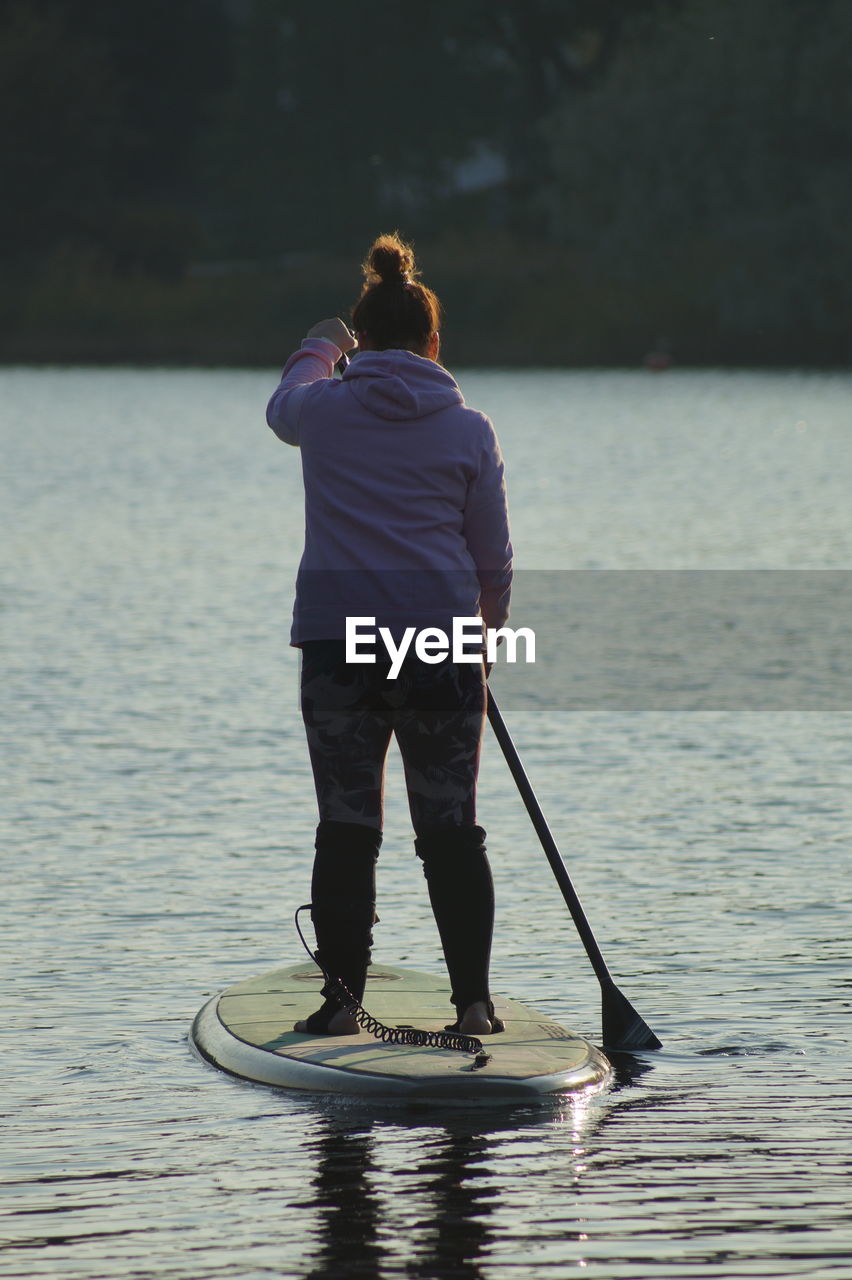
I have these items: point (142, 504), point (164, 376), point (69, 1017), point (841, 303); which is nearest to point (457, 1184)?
point (69, 1017)

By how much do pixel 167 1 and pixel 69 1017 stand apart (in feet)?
245

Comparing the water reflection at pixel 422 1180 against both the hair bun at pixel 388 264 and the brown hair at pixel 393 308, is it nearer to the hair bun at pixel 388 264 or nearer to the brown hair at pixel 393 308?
the brown hair at pixel 393 308

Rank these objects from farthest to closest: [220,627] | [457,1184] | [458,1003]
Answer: [220,627]
[458,1003]
[457,1184]

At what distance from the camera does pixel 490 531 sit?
19.9 ft

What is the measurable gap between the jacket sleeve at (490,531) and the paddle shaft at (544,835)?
0.30 meters

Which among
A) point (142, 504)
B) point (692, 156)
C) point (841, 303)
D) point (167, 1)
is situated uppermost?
point (167, 1)

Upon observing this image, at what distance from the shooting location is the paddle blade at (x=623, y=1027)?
22.7 ft

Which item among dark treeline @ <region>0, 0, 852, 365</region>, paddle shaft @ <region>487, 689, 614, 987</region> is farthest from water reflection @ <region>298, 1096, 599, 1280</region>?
dark treeline @ <region>0, 0, 852, 365</region>

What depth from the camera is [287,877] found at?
9.34 meters

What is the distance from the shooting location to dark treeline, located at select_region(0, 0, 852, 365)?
171ft

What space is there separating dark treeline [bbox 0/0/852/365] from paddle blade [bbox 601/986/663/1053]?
45.3 m

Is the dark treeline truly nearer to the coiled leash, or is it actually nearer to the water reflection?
the coiled leash

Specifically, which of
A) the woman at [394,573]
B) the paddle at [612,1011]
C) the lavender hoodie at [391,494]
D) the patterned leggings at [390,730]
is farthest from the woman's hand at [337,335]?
the paddle at [612,1011]

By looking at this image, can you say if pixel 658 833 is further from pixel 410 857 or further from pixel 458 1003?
pixel 458 1003
